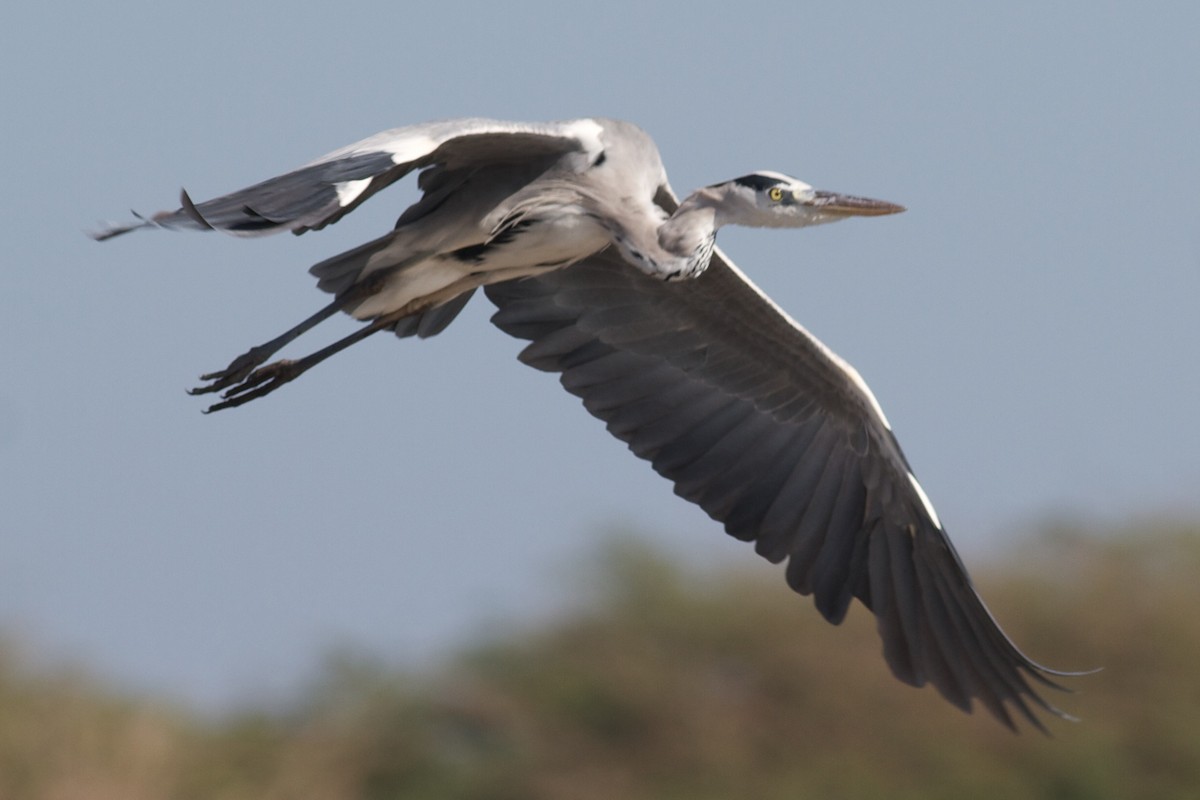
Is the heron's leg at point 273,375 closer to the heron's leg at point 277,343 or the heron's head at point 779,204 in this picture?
the heron's leg at point 277,343

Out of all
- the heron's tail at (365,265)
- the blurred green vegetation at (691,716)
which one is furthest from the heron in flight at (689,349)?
the blurred green vegetation at (691,716)

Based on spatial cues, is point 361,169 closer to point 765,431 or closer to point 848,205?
point 848,205

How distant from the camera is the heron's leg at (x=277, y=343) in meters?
5.70

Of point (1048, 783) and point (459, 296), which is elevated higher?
point (459, 296)

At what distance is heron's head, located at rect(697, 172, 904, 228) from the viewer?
5.95m

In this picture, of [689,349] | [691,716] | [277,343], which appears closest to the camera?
[277,343]

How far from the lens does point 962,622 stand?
654cm

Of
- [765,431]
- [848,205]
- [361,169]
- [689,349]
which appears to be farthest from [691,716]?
[361,169]

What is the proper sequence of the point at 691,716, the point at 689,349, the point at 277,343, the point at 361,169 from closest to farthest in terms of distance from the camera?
the point at 361,169 < the point at 277,343 < the point at 689,349 < the point at 691,716

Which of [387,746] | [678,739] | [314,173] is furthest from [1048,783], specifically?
[314,173]

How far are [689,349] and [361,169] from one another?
2334 millimetres

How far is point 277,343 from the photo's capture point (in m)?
5.68

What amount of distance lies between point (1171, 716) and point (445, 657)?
4560 millimetres

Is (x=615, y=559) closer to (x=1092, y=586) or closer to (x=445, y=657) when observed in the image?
(x=445, y=657)
